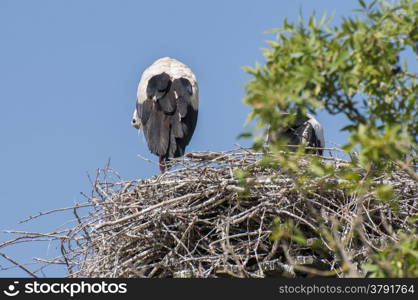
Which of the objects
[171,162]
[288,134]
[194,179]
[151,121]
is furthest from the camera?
[151,121]

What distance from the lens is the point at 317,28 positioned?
4773 millimetres

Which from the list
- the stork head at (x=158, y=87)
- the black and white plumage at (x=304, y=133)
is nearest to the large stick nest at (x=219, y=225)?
the black and white plumage at (x=304, y=133)

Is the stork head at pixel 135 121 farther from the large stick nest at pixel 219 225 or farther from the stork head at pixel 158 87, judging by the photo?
the large stick nest at pixel 219 225

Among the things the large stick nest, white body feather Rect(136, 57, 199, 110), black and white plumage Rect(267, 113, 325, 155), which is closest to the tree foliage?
the large stick nest

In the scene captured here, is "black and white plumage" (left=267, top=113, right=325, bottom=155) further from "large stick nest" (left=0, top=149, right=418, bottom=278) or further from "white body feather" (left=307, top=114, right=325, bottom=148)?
"large stick nest" (left=0, top=149, right=418, bottom=278)

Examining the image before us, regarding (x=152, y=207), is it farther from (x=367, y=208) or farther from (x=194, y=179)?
(x=367, y=208)

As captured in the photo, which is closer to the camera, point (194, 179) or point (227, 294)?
point (227, 294)

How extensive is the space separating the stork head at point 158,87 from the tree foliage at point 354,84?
5701 millimetres

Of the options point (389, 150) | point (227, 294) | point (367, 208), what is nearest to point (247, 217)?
point (367, 208)

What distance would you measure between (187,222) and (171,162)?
1183 millimetres

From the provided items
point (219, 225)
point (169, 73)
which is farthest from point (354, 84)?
point (169, 73)

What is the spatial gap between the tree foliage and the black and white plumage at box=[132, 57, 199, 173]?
17.4ft

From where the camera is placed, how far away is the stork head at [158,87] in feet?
35.0

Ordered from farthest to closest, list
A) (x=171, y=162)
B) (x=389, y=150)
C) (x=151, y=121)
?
(x=151, y=121) < (x=171, y=162) < (x=389, y=150)
